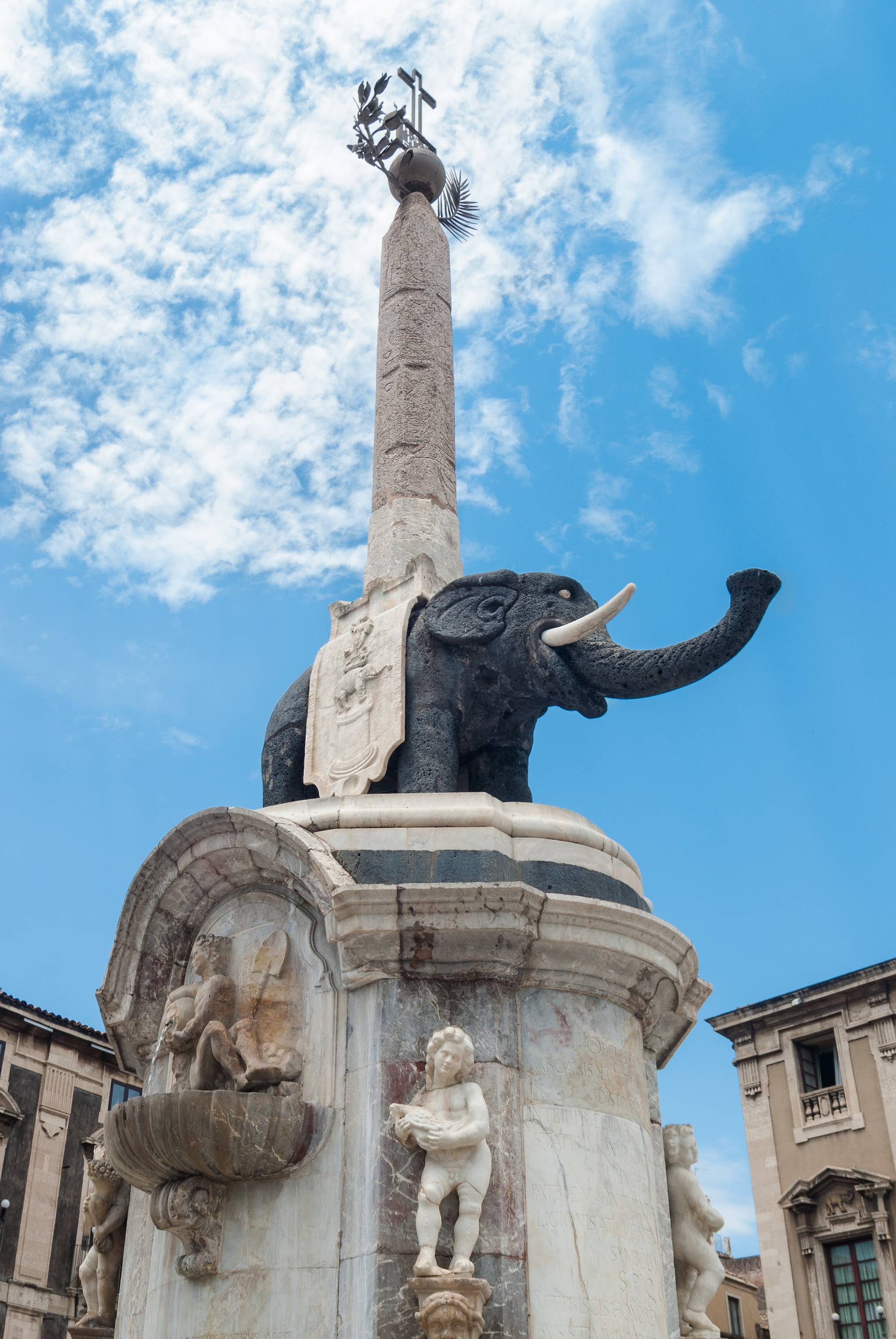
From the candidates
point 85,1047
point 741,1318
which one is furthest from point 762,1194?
point 85,1047

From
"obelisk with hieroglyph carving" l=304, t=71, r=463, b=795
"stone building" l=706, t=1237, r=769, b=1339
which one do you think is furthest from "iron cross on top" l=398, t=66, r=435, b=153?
"stone building" l=706, t=1237, r=769, b=1339

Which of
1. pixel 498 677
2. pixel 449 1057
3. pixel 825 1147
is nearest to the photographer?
pixel 449 1057

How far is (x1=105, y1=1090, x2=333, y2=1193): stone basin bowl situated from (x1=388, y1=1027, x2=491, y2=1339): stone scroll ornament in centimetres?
60

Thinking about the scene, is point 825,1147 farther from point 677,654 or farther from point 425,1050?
point 425,1050

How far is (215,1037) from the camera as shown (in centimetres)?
795

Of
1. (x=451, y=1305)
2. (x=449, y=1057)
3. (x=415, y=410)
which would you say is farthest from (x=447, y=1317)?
(x=415, y=410)

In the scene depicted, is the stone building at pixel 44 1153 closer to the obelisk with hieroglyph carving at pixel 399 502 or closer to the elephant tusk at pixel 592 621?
the obelisk with hieroglyph carving at pixel 399 502

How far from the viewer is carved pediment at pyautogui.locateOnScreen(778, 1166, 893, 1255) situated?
933 inches

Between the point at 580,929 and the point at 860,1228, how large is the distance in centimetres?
1937

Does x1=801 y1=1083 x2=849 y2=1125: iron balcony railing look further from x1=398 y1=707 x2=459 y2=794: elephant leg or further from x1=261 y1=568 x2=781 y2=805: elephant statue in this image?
x1=398 y1=707 x2=459 y2=794: elephant leg

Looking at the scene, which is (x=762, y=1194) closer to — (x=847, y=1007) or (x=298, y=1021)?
(x=847, y=1007)

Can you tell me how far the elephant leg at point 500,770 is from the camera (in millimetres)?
10367

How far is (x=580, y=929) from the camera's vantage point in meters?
8.14

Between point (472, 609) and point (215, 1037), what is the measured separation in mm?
4043
